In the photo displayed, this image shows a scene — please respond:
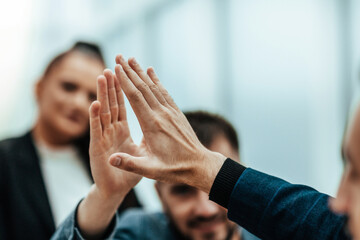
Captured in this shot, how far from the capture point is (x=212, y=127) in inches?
43.4

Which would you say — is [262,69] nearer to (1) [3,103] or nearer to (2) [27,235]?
(2) [27,235]

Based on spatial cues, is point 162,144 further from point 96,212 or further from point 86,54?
point 86,54

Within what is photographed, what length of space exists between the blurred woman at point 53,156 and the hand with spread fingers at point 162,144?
601 mm

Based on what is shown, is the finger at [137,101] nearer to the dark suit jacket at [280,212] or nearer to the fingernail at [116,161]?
the fingernail at [116,161]

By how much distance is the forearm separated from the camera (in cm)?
85

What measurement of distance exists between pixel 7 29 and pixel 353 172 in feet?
9.48

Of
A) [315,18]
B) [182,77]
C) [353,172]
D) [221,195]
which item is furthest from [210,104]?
[353,172]

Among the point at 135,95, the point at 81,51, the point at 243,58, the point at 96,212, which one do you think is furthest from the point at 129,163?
the point at 243,58

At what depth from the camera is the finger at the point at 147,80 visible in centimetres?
74

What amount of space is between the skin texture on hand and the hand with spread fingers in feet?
0.21

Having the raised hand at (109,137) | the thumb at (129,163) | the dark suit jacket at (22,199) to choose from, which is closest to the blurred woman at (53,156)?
the dark suit jacket at (22,199)

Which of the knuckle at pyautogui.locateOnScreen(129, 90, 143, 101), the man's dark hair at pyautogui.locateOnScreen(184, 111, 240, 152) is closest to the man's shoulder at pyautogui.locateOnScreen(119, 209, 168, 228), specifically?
the man's dark hair at pyautogui.locateOnScreen(184, 111, 240, 152)

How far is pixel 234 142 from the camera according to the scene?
1136 millimetres

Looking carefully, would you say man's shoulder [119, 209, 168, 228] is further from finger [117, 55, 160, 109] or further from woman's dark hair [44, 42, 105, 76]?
woman's dark hair [44, 42, 105, 76]
